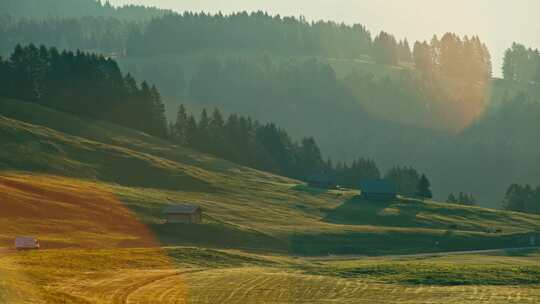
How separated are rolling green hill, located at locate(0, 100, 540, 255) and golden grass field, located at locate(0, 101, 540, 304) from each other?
0.39 metres

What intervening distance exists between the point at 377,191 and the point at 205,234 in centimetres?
6258

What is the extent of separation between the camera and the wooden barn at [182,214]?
124188 mm

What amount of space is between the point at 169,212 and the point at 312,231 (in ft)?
72.6

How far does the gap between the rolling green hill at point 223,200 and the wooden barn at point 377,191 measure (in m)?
3.85

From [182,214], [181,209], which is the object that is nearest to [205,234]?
[182,214]

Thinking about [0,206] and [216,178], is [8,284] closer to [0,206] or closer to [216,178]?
[0,206]

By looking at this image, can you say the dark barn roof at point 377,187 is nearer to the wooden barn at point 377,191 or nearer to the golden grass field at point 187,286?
the wooden barn at point 377,191

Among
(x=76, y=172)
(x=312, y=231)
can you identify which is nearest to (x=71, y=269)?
(x=312, y=231)

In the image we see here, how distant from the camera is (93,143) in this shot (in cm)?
17150

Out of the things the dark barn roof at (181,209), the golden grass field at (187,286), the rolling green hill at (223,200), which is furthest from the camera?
the dark barn roof at (181,209)

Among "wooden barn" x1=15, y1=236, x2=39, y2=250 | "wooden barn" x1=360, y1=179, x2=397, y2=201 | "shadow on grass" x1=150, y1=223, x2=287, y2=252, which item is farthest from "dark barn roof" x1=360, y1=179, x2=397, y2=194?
"wooden barn" x1=15, y1=236, x2=39, y2=250

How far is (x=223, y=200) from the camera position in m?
151

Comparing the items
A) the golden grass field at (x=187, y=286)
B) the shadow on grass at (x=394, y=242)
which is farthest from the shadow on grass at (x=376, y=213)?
the golden grass field at (x=187, y=286)

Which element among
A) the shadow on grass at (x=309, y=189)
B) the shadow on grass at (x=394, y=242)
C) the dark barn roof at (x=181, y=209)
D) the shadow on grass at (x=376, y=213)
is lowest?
the shadow on grass at (x=394, y=242)
